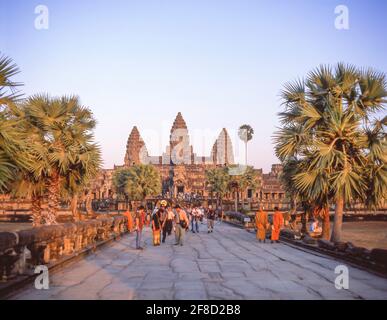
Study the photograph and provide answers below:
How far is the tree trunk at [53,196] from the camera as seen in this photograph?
18.1 meters

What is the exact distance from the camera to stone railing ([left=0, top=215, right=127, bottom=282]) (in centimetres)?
830

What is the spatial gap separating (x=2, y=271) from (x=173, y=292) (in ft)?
9.97

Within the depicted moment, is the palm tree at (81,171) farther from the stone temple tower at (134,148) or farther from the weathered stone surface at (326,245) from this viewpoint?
the stone temple tower at (134,148)

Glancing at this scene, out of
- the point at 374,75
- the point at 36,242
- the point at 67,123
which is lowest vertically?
the point at 36,242

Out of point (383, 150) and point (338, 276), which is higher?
point (383, 150)

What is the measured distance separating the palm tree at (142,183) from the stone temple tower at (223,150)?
2753 inches

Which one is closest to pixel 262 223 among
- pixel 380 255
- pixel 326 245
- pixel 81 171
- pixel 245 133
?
pixel 326 245

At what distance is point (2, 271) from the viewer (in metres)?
8.27

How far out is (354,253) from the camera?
12227 millimetres

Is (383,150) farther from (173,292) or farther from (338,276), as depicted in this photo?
(173,292)

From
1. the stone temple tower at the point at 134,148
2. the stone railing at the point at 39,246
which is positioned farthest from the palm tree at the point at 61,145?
the stone temple tower at the point at 134,148

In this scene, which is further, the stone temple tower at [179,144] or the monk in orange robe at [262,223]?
the stone temple tower at [179,144]
